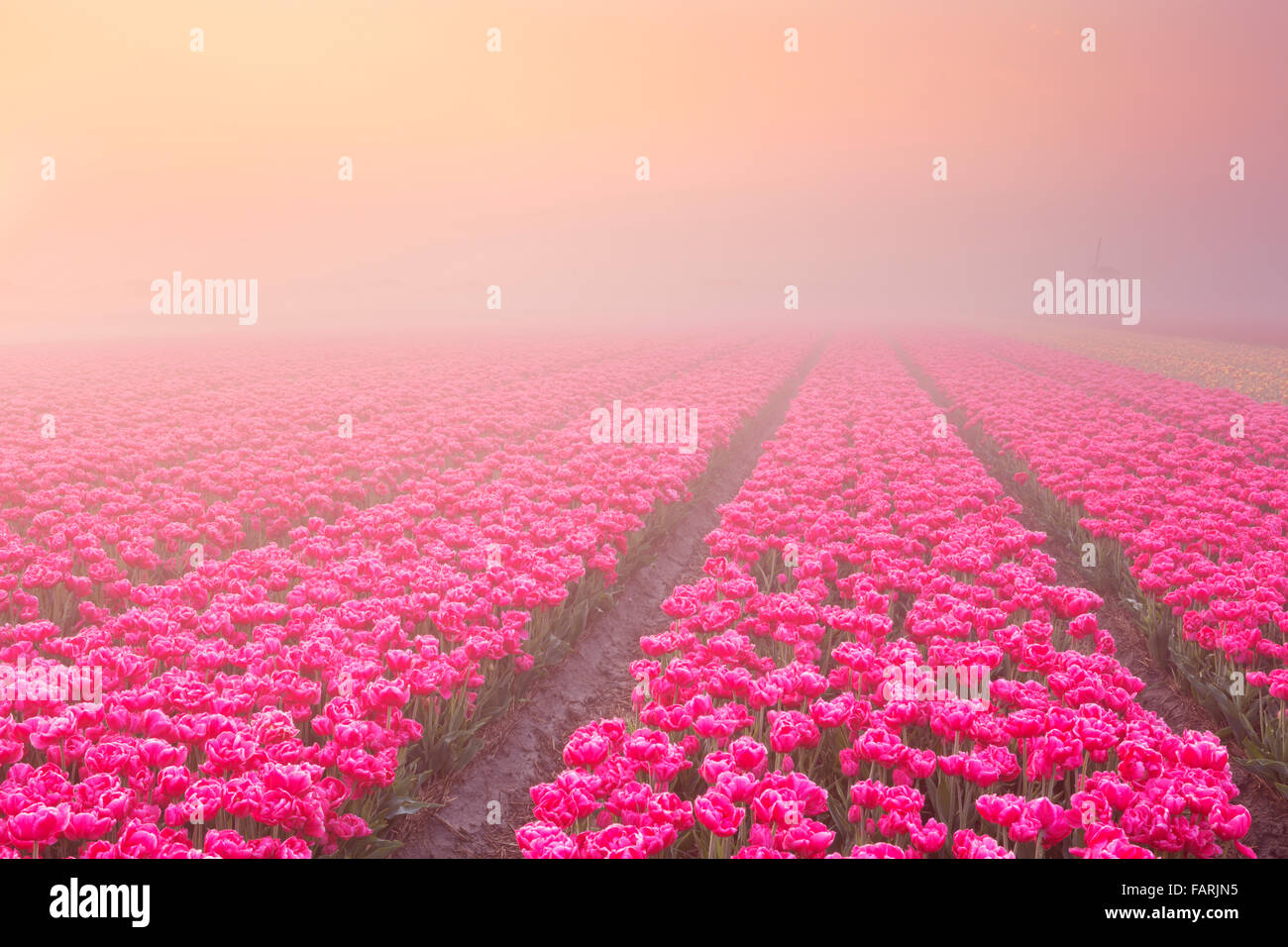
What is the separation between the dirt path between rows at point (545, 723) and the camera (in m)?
4.94

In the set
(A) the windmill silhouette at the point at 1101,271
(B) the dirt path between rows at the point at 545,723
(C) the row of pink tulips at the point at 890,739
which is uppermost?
(A) the windmill silhouette at the point at 1101,271

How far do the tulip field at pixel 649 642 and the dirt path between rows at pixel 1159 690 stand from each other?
42 mm

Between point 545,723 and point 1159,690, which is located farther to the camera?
point 1159,690

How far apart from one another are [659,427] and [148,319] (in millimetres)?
92864

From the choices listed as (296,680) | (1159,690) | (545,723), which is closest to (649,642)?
(545,723)

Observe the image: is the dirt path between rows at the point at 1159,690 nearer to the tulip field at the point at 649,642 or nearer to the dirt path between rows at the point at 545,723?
the tulip field at the point at 649,642

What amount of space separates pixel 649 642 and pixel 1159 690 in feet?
16.7

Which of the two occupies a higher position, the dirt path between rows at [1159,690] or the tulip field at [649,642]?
the tulip field at [649,642]

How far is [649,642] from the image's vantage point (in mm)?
5469

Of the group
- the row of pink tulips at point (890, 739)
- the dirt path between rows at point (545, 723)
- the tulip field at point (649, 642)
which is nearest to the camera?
the row of pink tulips at point (890, 739)

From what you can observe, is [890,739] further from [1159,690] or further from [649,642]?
[1159,690]

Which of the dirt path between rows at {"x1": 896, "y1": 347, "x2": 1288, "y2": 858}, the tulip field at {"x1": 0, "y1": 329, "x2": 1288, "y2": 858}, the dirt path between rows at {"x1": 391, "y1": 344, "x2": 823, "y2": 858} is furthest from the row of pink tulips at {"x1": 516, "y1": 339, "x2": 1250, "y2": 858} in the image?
the dirt path between rows at {"x1": 391, "y1": 344, "x2": 823, "y2": 858}

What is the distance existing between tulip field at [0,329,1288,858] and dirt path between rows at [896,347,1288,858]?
4 cm

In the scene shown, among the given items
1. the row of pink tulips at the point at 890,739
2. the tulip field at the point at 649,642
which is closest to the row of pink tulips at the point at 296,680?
the tulip field at the point at 649,642
